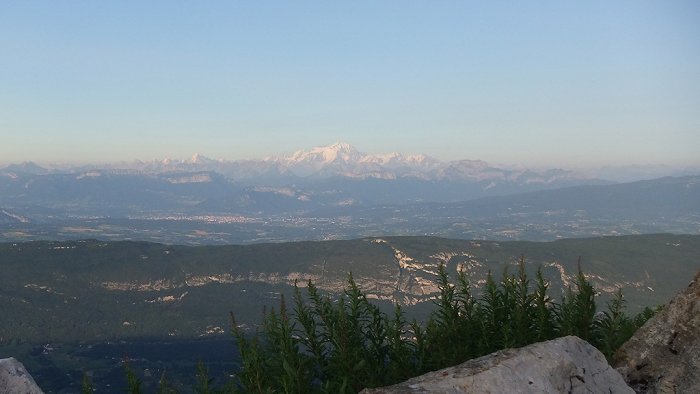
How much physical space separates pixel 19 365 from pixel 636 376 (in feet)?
73.1

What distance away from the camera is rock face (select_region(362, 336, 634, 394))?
12.9 m

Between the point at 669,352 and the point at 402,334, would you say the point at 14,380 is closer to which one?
the point at 402,334

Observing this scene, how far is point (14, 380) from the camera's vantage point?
62.0ft

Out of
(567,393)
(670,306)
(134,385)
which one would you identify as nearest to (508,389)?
(567,393)

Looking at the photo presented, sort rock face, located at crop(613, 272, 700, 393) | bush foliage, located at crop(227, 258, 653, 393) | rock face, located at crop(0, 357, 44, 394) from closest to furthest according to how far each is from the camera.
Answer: rock face, located at crop(613, 272, 700, 393) < rock face, located at crop(0, 357, 44, 394) < bush foliage, located at crop(227, 258, 653, 393)

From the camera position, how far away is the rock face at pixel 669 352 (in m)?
16.4

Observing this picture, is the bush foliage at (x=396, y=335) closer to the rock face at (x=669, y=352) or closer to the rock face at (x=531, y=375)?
the rock face at (x=669, y=352)

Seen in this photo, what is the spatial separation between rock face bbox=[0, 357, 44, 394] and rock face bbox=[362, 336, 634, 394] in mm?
13937

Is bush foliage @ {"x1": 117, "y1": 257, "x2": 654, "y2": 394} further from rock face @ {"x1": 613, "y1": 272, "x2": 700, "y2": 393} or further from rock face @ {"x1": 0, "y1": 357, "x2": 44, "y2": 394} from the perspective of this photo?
rock face @ {"x1": 0, "y1": 357, "x2": 44, "y2": 394}

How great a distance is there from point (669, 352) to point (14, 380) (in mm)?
23172

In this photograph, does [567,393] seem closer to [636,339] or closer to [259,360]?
[636,339]

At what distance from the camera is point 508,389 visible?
12.9 m

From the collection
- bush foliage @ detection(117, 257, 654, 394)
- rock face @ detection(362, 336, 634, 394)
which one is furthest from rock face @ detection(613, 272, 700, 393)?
rock face @ detection(362, 336, 634, 394)

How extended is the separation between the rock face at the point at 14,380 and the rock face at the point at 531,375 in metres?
13.9
